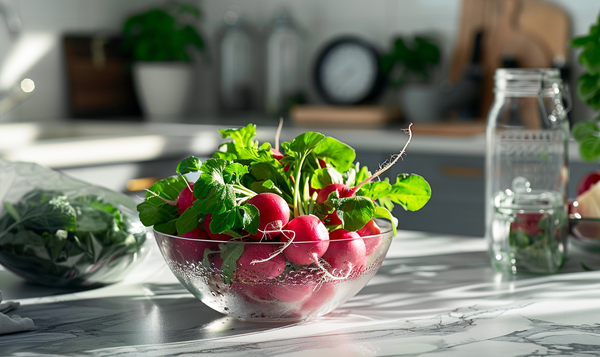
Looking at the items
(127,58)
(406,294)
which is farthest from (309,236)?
(127,58)

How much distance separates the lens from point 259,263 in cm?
63

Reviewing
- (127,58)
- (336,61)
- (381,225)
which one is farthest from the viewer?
(127,58)

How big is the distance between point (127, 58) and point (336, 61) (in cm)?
102

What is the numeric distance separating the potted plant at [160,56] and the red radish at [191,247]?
259cm

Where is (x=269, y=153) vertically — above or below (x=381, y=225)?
above

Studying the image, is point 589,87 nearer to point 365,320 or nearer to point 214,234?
point 365,320

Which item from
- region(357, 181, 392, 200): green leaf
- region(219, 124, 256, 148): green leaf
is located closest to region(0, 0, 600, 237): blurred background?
region(219, 124, 256, 148): green leaf

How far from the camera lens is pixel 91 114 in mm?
3137

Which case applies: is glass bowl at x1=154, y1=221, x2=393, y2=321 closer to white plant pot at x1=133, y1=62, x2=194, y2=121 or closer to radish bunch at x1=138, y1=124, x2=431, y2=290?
radish bunch at x1=138, y1=124, x2=431, y2=290

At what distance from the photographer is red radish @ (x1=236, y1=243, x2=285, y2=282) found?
0.63m

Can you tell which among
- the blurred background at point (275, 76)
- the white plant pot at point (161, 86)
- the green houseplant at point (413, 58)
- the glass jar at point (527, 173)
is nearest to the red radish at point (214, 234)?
the glass jar at point (527, 173)

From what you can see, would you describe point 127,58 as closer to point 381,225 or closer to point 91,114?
point 91,114

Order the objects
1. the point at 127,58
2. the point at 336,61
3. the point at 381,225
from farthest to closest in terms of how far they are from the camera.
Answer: the point at 127,58, the point at 336,61, the point at 381,225

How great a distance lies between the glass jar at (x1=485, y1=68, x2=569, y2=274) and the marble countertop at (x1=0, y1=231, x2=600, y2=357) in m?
0.04
